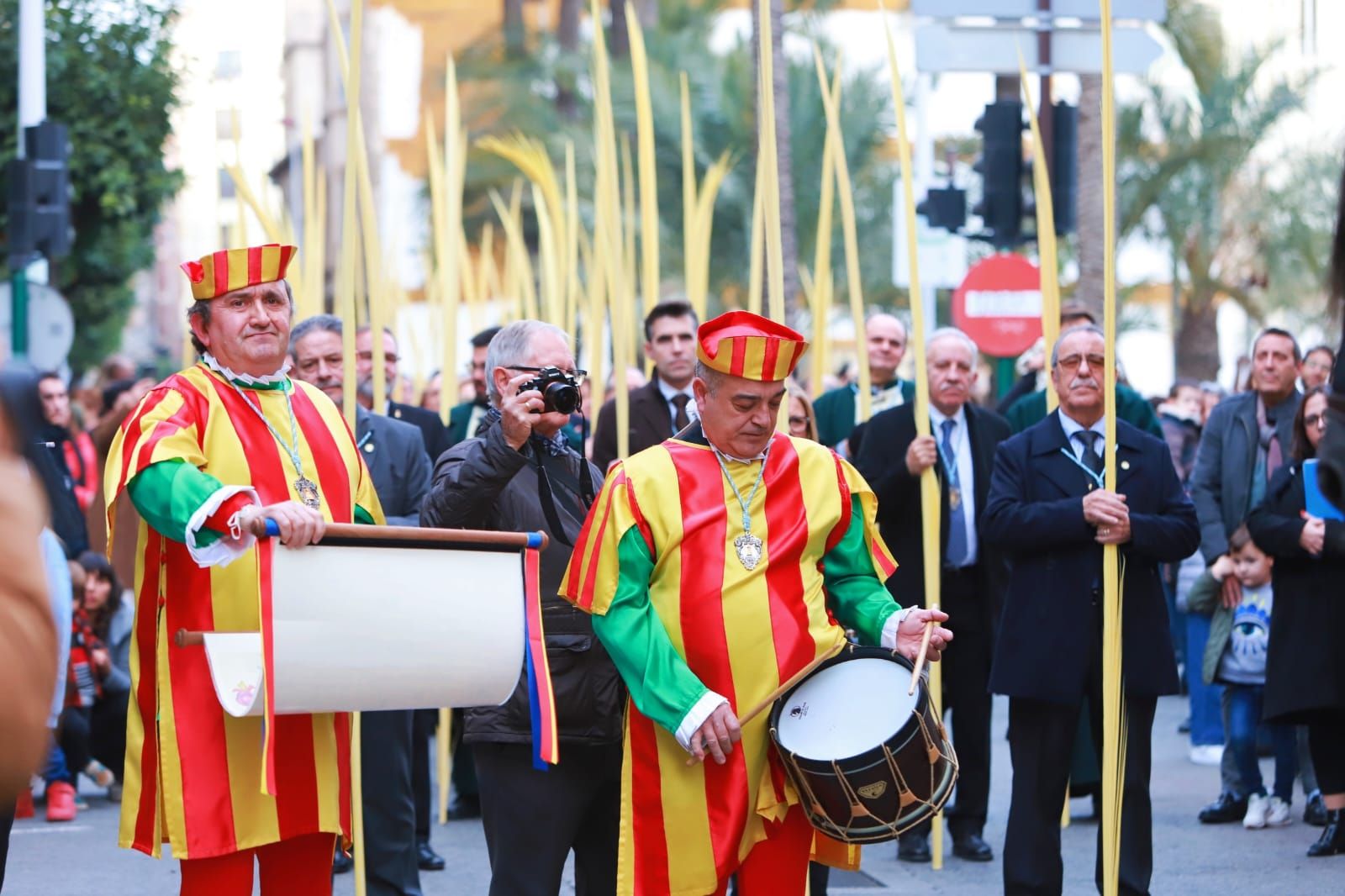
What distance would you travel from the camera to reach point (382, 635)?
400 cm

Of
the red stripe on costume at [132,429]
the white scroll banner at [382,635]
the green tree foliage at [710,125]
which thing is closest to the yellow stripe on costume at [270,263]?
the red stripe on costume at [132,429]

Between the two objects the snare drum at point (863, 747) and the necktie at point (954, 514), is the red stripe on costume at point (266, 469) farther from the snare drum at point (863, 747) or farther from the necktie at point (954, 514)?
the necktie at point (954, 514)

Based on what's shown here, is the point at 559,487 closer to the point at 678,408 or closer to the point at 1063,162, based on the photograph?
the point at 678,408

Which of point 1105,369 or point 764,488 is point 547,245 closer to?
point 1105,369

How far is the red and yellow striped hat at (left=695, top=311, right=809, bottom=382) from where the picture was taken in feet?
14.3

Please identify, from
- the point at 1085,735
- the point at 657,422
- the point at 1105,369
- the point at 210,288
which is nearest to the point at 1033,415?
the point at 1085,735

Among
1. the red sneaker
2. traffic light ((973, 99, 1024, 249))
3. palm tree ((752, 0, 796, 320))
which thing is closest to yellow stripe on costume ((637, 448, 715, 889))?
the red sneaker

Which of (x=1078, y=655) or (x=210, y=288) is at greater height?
(x=210, y=288)

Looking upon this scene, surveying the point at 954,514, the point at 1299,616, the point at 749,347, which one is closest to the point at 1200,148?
the point at 1299,616

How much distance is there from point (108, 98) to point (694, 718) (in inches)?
639

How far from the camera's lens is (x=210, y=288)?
4.37 m

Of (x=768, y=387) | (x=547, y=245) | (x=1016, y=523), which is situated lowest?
(x=1016, y=523)

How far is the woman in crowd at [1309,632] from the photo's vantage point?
24.1 ft

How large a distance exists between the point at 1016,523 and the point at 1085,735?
2.37m
